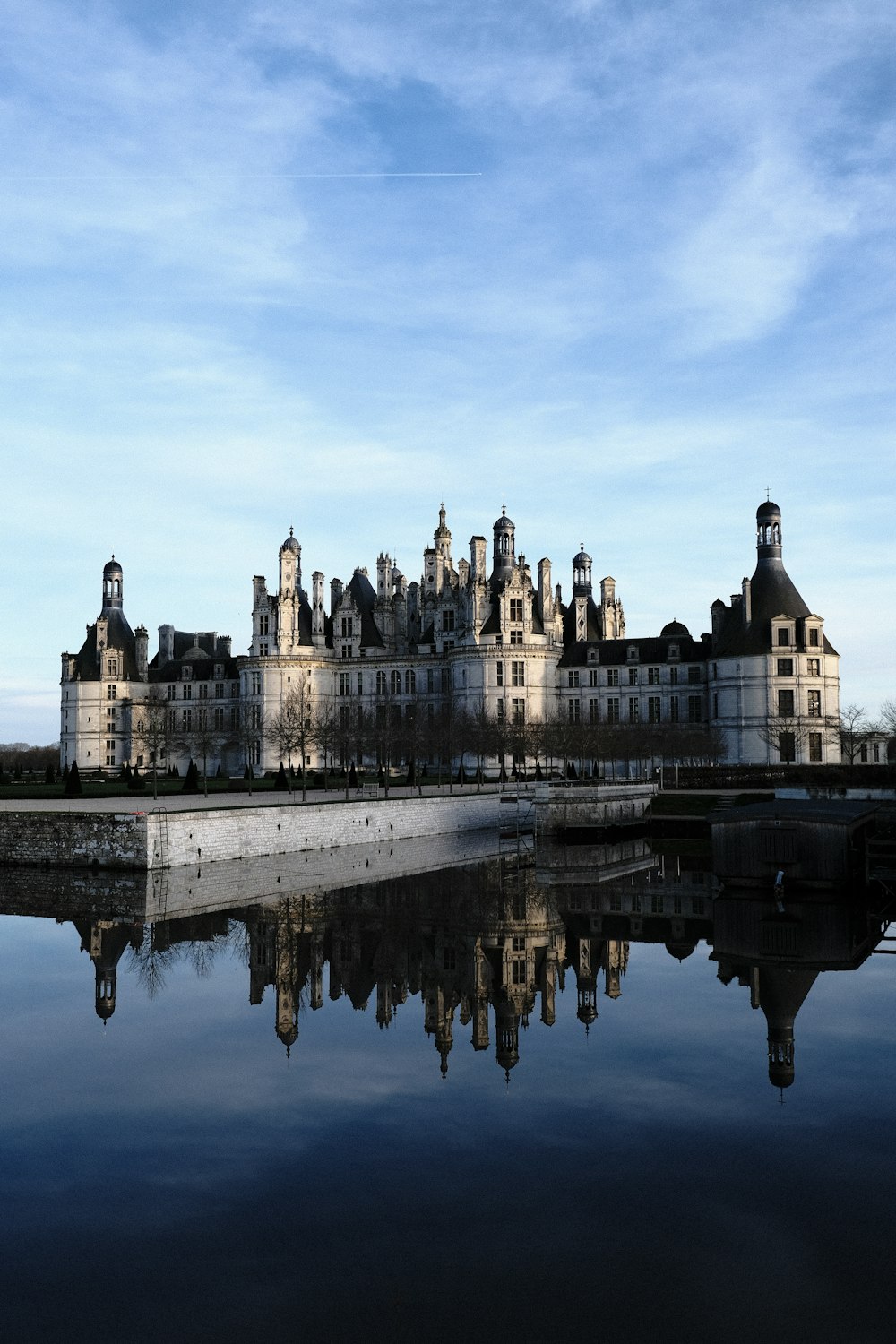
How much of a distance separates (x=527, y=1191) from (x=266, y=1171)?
2.44 m

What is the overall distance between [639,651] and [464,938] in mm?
54452

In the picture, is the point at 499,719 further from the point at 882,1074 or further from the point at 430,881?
the point at 882,1074

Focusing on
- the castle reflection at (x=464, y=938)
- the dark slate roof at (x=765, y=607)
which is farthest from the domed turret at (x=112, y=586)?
the castle reflection at (x=464, y=938)

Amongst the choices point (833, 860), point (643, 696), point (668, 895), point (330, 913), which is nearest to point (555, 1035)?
point (330, 913)

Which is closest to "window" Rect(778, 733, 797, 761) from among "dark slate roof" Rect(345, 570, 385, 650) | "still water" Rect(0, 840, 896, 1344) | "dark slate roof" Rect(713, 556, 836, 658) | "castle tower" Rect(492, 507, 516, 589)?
"dark slate roof" Rect(713, 556, 836, 658)

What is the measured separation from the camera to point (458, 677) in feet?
244

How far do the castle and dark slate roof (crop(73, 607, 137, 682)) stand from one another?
13 centimetres

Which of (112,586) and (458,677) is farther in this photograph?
(112,586)

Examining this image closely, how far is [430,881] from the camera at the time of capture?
101 feet

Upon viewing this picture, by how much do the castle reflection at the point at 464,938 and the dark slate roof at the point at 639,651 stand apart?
41.0 meters

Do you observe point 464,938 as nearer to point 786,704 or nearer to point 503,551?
point 786,704

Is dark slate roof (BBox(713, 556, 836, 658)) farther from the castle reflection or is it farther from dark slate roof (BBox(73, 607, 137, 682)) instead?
dark slate roof (BBox(73, 607, 137, 682))

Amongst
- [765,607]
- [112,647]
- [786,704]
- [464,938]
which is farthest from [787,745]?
[112,647]

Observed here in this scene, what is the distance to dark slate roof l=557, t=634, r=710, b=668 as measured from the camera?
2876 inches
